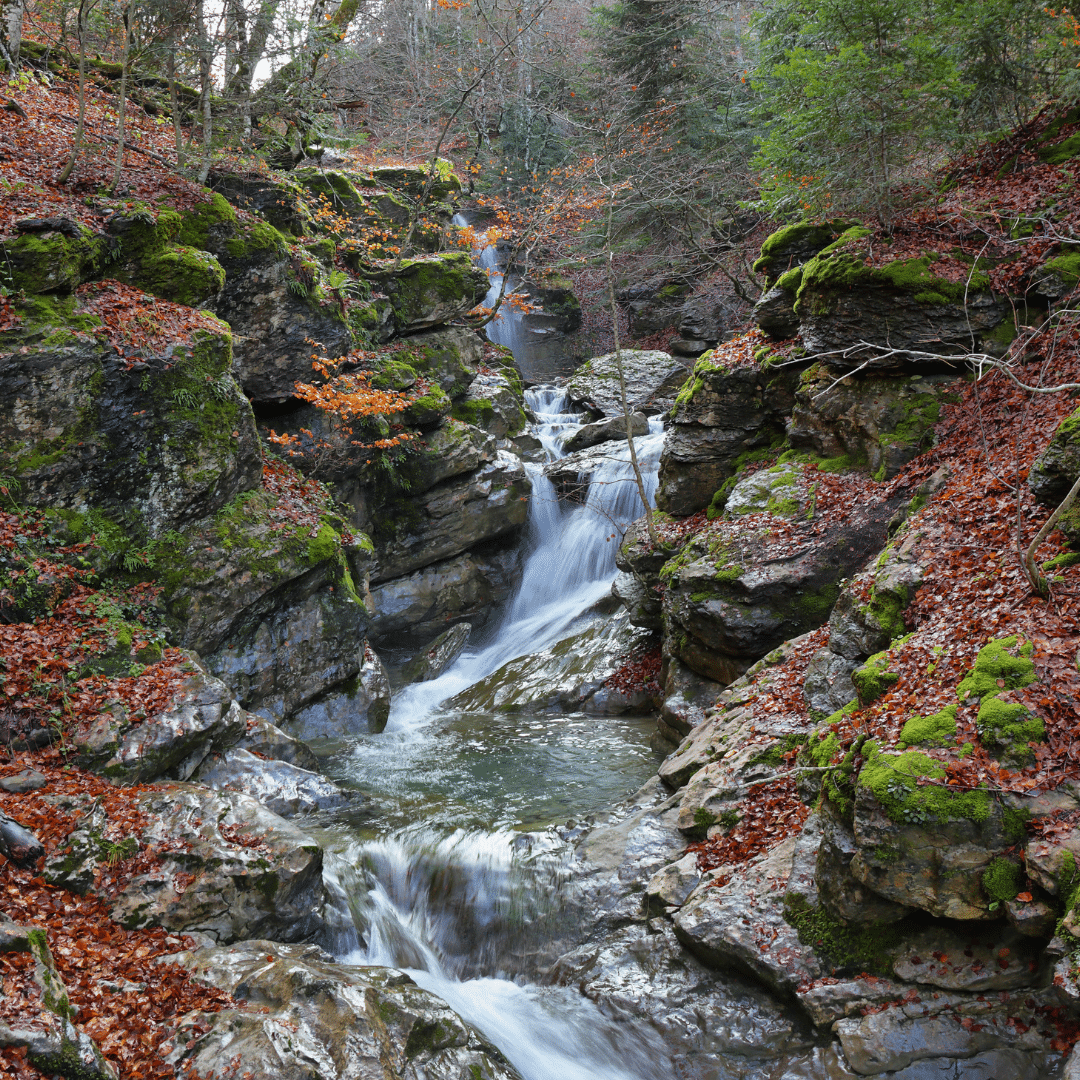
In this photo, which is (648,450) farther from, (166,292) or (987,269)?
(166,292)

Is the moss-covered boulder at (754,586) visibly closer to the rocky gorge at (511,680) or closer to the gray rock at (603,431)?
the rocky gorge at (511,680)

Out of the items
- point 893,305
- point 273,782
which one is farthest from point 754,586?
point 273,782

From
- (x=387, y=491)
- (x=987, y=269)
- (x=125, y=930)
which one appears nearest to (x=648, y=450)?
(x=387, y=491)

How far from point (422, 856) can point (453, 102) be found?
2093 cm

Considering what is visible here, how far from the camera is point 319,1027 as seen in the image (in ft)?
13.4

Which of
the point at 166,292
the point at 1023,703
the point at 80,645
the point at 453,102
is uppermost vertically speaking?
the point at 453,102

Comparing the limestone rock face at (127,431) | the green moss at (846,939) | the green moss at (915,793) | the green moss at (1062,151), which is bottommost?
the green moss at (846,939)

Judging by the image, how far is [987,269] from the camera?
8.65 metres

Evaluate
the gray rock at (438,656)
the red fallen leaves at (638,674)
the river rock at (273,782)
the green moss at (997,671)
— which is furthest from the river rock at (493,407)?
the green moss at (997,671)

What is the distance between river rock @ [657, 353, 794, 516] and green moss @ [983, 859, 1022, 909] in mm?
7719

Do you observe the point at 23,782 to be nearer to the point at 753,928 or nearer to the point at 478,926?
the point at 478,926

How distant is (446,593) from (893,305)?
9557 mm

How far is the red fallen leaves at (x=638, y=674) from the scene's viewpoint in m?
11.3

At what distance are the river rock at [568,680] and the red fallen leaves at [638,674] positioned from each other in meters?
0.08
